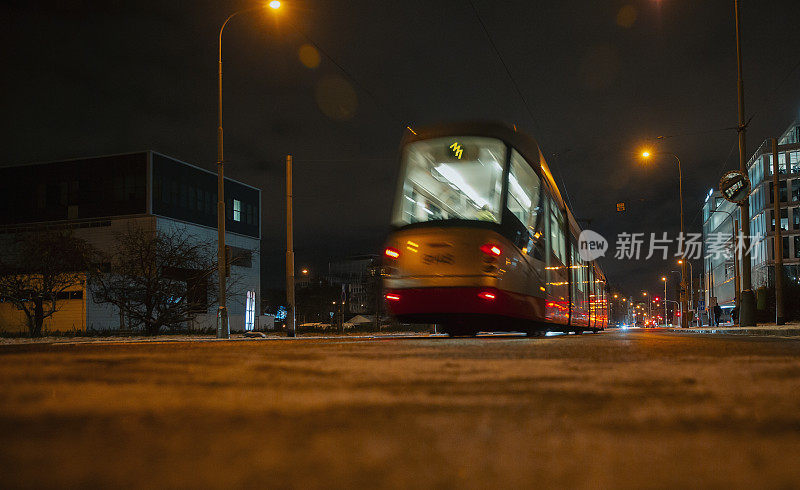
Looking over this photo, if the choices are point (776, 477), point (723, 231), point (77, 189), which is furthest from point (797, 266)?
point (776, 477)

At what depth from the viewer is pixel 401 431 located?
1537mm

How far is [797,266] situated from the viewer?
273 ft

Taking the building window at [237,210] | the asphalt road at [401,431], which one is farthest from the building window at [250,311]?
the asphalt road at [401,431]

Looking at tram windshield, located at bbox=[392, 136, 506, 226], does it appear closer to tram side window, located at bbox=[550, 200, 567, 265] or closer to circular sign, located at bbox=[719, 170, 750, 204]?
tram side window, located at bbox=[550, 200, 567, 265]

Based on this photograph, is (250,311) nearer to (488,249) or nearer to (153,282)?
(153,282)

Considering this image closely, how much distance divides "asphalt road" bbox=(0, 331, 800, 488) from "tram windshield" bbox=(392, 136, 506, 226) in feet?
32.4

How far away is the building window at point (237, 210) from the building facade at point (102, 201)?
356 cm

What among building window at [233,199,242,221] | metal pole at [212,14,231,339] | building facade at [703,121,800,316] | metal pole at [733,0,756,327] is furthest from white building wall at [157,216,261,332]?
building facade at [703,121,800,316]

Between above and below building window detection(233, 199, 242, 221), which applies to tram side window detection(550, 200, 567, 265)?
below

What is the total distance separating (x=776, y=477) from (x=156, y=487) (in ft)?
3.24

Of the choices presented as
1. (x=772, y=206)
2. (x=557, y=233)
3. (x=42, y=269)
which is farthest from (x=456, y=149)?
(x=772, y=206)

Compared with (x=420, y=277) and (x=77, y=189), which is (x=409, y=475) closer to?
(x=420, y=277)

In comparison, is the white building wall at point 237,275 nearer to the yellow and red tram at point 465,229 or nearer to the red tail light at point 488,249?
the yellow and red tram at point 465,229

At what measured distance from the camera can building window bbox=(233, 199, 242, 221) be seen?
6631 centimetres
